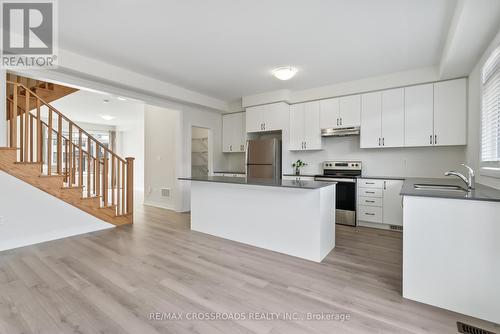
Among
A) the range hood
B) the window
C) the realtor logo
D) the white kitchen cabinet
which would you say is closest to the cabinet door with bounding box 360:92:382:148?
the white kitchen cabinet

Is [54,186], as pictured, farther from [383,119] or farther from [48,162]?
[383,119]

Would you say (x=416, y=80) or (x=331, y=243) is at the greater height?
(x=416, y=80)

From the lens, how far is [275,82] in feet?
14.4

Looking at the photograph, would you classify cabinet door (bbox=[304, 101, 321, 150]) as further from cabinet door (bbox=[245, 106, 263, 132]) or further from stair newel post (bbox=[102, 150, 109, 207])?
stair newel post (bbox=[102, 150, 109, 207])

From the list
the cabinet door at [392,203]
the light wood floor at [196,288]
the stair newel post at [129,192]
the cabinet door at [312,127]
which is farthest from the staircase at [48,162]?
the cabinet door at [392,203]

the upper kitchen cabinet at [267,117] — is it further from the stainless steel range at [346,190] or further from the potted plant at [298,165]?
the stainless steel range at [346,190]

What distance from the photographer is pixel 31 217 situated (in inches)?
127

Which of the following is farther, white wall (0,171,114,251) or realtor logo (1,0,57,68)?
white wall (0,171,114,251)

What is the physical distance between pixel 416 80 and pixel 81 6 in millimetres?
4469

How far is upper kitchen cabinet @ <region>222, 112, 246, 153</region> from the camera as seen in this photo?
5.87 meters

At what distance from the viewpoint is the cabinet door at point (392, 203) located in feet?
12.6

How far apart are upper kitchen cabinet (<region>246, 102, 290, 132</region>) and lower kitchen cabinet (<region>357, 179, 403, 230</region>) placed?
6.33 feet

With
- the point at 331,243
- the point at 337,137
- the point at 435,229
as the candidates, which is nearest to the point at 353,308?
the point at 435,229

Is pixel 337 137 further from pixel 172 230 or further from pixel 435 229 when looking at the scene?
pixel 172 230
